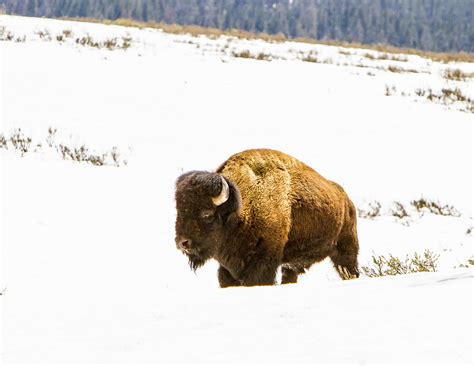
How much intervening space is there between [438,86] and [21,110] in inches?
477

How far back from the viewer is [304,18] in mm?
167875

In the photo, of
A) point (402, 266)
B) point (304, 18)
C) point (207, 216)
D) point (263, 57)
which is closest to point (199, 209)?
point (207, 216)

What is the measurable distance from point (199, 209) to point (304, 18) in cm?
16912

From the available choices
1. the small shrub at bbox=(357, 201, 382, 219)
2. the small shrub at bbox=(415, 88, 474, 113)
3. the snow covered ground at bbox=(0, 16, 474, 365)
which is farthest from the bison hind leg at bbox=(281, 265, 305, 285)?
the small shrub at bbox=(415, 88, 474, 113)

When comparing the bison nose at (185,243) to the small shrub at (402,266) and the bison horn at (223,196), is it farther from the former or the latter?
the small shrub at (402,266)

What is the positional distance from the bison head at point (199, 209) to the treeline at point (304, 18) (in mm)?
149417

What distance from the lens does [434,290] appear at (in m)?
3.16

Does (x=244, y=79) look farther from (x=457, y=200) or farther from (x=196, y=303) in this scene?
(x=196, y=303)

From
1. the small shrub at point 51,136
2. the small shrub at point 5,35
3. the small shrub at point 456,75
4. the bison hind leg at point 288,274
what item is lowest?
the bison hind leg at point 288,274

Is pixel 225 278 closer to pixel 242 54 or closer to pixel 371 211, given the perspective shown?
pixel 371 211

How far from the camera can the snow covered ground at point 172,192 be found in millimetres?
2715

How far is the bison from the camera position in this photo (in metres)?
5.01

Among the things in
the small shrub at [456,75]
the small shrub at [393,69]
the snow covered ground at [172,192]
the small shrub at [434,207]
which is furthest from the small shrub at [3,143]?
the small shrub at [456,75]

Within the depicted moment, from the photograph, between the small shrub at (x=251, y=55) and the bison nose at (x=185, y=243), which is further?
the small shrub at (x=251, y=55)
